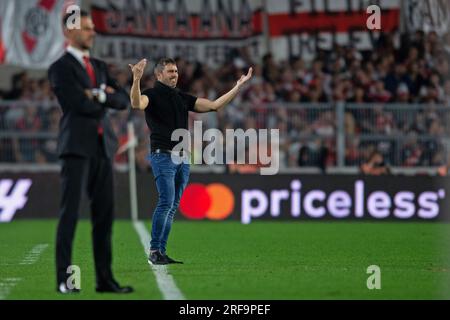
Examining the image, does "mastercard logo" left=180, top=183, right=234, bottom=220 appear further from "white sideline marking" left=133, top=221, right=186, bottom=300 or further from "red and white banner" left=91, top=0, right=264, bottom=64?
"white sideline marking" left=133, top=221, right=186, bottom=300

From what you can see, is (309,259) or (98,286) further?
(309,259)

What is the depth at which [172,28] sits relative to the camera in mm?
26859

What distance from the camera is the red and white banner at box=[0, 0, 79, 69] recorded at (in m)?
24.3

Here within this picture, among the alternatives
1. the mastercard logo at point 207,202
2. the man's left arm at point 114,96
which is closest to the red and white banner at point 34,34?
the mastercard logo at point 207,202

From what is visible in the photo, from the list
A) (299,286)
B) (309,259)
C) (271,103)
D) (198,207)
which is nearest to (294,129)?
(271,103)

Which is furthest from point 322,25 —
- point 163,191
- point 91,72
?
point 91,72

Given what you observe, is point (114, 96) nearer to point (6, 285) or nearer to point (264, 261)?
point (6, 285)

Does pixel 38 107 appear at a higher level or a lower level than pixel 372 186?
higher

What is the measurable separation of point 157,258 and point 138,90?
217 centimetres

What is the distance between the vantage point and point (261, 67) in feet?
87.8

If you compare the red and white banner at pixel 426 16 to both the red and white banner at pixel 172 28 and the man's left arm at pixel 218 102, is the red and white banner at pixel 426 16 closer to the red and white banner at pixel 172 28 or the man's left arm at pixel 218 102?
the red and white banner at pixel 172 28

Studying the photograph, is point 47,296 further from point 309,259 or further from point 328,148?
point 328,148
